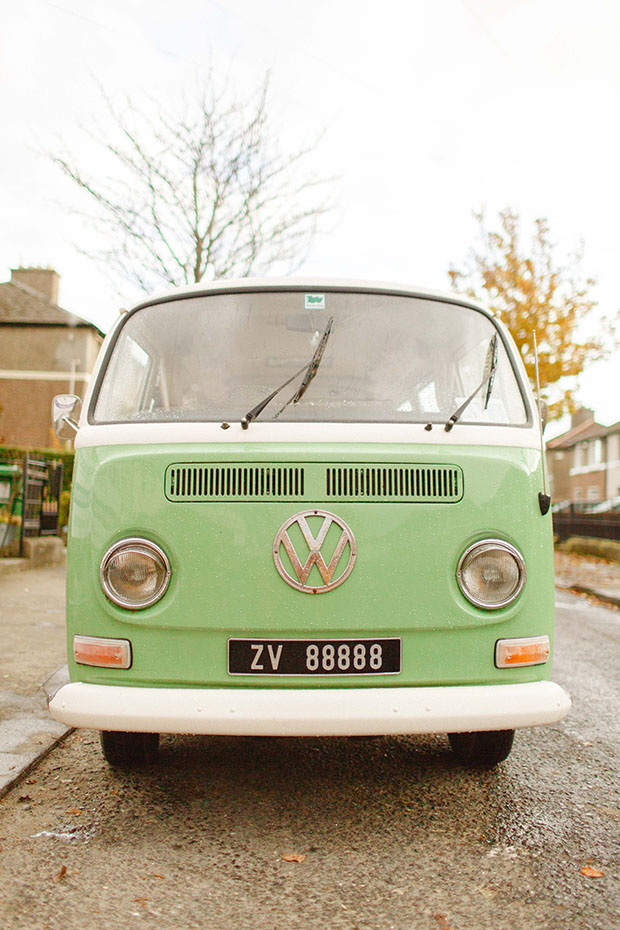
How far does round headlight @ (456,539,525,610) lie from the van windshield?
0.56 metres

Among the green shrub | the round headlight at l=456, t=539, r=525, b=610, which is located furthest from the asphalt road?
the green shrub

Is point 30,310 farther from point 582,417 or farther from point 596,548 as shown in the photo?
point 582,417

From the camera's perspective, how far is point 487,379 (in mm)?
3535

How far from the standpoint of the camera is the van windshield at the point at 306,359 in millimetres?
3363

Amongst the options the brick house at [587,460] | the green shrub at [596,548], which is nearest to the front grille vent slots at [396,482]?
the green shrub at [596,548]

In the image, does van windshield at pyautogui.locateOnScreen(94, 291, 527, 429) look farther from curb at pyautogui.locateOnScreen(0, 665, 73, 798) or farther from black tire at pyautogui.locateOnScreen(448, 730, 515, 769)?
curb at pyautogui.locateOnScreen(0, 665, 73, 798)

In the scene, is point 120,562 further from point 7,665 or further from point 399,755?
point 7,665

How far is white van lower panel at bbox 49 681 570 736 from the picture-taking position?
2.76 metres

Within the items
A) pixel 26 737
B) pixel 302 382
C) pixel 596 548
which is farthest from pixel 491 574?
pixel 596 548

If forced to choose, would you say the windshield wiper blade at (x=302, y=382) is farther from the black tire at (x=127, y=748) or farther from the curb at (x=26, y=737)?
the curb at (x=26, y=737)

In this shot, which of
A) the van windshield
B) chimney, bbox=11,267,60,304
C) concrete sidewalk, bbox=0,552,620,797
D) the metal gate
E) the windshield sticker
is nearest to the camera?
the van windshield

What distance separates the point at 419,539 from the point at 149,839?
139 cm

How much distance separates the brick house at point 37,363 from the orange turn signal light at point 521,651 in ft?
125

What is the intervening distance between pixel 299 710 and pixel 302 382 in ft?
4.23
